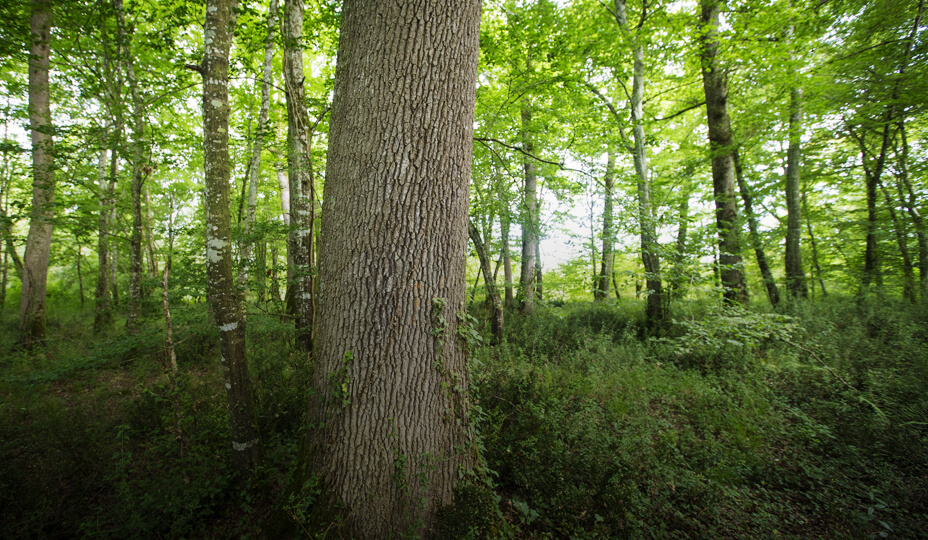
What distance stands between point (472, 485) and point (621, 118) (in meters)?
8.41

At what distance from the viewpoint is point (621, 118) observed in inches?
316

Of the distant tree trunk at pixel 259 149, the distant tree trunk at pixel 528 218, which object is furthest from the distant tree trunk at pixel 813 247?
the distant tree trunk at pixel 259 149

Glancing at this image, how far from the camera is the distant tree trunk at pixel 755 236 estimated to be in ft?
30.7

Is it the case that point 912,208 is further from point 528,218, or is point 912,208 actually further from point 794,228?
point 528,218

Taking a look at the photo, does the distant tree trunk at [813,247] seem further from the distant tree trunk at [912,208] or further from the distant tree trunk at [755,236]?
the distant tree trunk at [912,208]

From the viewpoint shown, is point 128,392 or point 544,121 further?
point 544,121

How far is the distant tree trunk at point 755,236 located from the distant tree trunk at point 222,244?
1095cm

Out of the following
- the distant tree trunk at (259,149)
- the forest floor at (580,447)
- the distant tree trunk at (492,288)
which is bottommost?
the forest floor at (580,447)

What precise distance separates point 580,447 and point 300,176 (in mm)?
4780

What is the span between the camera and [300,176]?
15.5 ft

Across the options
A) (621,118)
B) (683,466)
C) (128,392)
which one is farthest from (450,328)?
(621,118)

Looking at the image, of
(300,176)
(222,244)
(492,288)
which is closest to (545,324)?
(492,288)

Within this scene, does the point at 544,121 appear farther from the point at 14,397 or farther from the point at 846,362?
the point at 14,397

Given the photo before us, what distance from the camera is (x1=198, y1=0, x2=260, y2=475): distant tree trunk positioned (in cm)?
294
